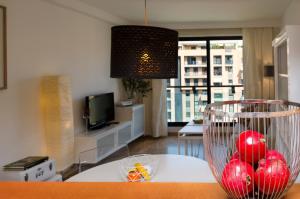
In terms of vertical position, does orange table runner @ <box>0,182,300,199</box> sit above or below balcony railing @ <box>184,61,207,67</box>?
below

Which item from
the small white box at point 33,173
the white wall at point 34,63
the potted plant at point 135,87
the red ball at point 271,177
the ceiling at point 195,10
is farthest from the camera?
the potted plant at point 135,87

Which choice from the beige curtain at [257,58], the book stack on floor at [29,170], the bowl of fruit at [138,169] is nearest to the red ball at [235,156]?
the bowl of fruit at [138,169]

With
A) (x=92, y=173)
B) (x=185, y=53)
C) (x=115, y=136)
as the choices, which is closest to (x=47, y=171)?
(x=92, y=173)

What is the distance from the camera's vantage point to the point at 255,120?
0.71 m

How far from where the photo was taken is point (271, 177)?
2.15ft

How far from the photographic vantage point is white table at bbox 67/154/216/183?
2.32 m

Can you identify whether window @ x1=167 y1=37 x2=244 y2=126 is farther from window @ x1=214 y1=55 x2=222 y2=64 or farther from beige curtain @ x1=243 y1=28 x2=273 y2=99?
beige curtain @ x1=243 y1=28 x2=273 y2=99

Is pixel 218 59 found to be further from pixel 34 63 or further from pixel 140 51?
pixel 140 51

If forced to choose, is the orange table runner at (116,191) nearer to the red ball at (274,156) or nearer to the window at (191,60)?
the red ball at (274,156)

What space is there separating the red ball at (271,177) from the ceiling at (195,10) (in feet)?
16.3

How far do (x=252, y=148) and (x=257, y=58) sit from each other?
23.5 feet

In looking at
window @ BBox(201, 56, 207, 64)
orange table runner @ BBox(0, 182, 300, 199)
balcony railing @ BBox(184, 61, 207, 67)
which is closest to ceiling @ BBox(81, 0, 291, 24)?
window @ BBox(201, 56, 207, 64)

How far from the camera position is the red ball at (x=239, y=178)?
66 cm

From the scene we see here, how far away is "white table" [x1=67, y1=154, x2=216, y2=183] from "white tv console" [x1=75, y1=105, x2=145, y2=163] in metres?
1.08
